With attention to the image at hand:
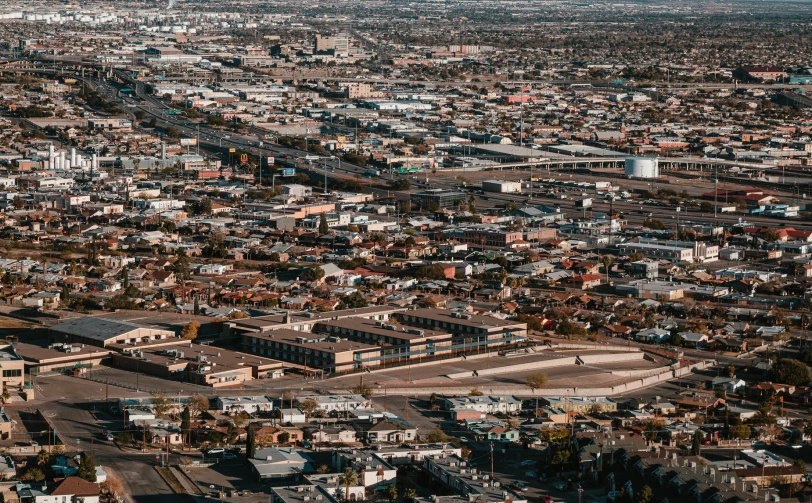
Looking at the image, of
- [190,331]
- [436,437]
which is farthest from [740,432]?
[190,331]

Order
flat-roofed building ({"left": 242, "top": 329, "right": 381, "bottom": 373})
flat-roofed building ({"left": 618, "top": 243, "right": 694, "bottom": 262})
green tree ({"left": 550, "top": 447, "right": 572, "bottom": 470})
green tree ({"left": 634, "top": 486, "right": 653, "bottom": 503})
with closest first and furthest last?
green tree ({"left": 634, "top": 486, "right": 653, "bottom": 503}) < green tree ({"left": 550, "top": 447, "right": 572, "bottom": 470}) < flat-roofed building ({"left": 242, "top": 329, "right": 381, "bottom": 373}) < flat-roofed building ({"left": 618, "top": 243, "right": 694, "bottom": 262})

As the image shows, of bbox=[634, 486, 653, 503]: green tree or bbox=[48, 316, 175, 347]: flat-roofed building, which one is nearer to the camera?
bbox=[634, 486, 653, 503]: green tree

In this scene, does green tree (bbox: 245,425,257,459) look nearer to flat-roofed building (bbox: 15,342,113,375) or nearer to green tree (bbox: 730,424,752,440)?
flat-roofed building (bbox: 15,342,113,375)

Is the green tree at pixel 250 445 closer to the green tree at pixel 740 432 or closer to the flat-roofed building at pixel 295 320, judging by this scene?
the green tree at pixel 740 432

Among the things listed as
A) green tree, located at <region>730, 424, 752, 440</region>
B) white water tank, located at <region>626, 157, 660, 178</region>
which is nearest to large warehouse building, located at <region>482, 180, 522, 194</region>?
white water tank, located at <region>626, 157, 660, 178</region>

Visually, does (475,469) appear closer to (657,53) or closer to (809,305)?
(809,305)

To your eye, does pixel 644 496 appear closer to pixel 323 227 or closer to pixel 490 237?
pixel 490 237

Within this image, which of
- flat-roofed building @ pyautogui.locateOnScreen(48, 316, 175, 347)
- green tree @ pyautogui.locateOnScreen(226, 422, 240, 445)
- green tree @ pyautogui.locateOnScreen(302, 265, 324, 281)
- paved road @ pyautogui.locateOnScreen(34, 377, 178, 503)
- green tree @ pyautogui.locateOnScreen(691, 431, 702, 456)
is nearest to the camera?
paved road @ pyautogui.locateOnScreen(34, 377, 178, 503)
